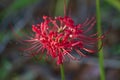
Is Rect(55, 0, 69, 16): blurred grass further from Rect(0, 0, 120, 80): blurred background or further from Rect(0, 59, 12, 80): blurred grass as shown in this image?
Rect(0, 59, 12, 80): blurred grass

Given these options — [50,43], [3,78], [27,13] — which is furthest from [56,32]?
[27,13]

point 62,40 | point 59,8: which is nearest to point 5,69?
point 59,8

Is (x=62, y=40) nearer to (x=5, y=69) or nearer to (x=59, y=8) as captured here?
(x=59, y=8)

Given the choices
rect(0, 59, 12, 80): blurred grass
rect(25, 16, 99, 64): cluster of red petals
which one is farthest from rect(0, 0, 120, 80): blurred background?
rect(25, 16, 99, 64): cluster of red petals

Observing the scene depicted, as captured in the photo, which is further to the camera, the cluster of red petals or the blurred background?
the blurred background

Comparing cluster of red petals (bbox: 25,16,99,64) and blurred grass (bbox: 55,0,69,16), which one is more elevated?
blurred grass (bbox: 55,0,69,16)

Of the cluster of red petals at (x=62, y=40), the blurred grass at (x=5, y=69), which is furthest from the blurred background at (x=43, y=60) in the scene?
the cluster of red petals at (x=62, y=40)

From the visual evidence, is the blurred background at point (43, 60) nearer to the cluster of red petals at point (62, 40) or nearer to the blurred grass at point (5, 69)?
the blurred grass at point (5, 69)

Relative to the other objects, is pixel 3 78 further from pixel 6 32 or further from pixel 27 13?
pixel 27 13
